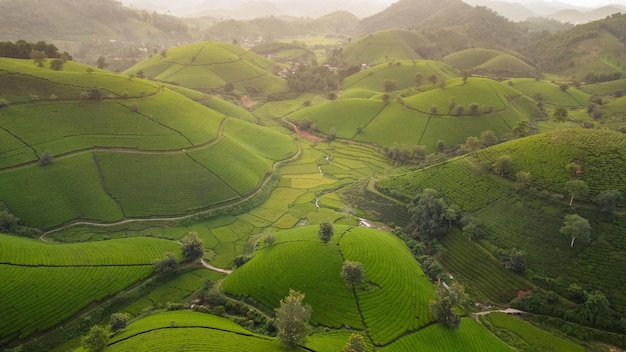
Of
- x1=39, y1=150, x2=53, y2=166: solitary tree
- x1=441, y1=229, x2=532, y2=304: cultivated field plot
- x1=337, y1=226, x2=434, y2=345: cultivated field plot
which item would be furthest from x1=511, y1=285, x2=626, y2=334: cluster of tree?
x1=39, y1=150, x2=53, y2=166: solitary tree

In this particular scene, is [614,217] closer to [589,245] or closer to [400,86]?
[589,245]

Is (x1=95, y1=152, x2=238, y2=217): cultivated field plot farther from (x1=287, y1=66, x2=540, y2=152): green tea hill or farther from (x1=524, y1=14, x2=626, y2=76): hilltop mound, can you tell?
(x1=524, y1=14, x2=626, y2=76): hilltop mound

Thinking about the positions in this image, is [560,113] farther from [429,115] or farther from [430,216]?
[430,216]

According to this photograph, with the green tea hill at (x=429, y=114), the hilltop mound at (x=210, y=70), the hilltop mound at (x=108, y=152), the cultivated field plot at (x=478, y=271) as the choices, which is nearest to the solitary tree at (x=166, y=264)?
the hilltop mound at (x=108, y=152)

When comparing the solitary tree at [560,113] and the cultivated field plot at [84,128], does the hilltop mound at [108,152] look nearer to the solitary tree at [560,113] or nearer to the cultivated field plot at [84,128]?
the cultivated field plot at [84,128]

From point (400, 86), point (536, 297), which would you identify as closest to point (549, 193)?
point (536, 297)

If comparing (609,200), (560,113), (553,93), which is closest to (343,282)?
(609,200)
